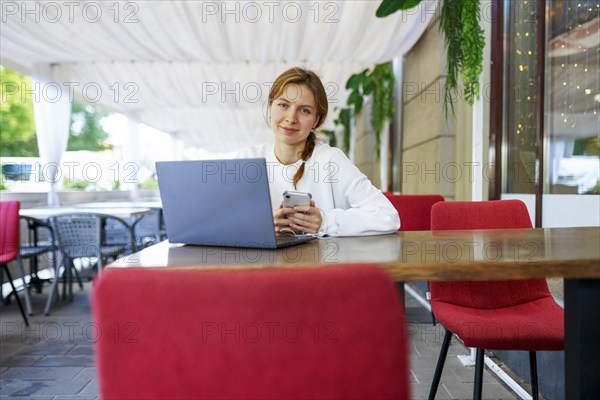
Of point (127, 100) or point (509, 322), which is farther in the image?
point (127, 100)

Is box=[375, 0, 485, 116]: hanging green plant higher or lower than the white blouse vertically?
higher

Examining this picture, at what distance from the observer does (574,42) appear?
250cm

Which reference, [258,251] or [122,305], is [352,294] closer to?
[122,305]

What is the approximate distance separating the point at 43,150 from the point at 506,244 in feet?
22.9

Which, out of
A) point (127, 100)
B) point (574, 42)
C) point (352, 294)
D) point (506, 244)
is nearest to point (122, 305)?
point (352, 294)

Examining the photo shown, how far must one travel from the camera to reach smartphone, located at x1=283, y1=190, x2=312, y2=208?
147cm

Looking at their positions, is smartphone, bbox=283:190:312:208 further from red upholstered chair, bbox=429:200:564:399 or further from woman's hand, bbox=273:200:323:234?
red upholstered chair, bbox=429:200:564:399

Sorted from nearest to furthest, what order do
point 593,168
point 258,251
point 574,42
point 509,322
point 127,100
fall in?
point 258,251 → point 509,322 → point 593,168 → point 574,42 → point 127,100

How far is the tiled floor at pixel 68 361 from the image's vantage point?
2416 millimetres

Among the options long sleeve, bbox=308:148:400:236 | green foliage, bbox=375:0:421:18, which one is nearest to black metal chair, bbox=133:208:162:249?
green foliage, bbox=375:0:421:18

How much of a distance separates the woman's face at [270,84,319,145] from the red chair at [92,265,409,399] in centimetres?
129

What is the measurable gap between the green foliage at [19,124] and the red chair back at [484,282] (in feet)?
22.1

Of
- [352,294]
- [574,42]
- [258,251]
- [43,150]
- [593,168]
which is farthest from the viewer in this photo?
[43,150]

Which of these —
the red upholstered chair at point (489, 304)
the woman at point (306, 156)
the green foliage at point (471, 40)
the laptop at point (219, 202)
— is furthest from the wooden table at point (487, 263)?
the green foliage at point (471, 40)
